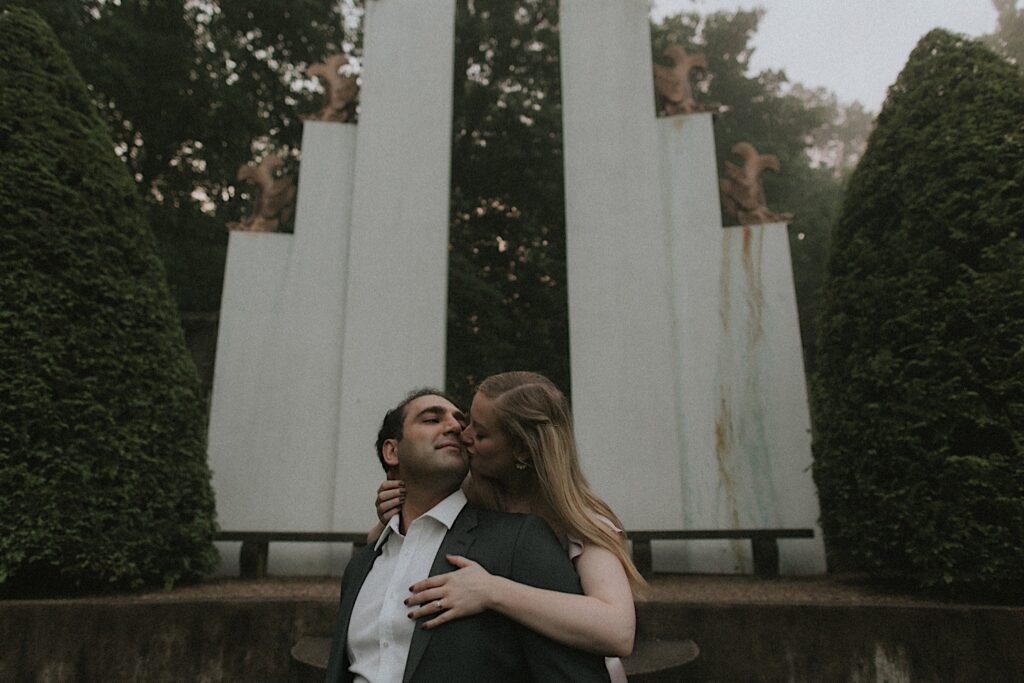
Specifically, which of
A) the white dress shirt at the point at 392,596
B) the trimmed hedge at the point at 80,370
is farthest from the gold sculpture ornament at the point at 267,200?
the white dress shirt at the point at 392,596

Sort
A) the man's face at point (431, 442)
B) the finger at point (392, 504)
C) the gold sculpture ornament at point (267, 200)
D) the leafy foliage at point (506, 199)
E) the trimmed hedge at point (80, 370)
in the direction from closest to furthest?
the man's face at point (431, 442) → the finger at point (392, 504) → the trimmed hedge at point (80, 370) → the gold sculpture ornament at point (267, 200) → the leafy foliage at point (506, 199)

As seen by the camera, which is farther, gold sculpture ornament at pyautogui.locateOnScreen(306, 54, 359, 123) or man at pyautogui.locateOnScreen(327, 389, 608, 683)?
gold sculpture ornament at pyautogui.locateOnScreen(306, 54, 359, 123)

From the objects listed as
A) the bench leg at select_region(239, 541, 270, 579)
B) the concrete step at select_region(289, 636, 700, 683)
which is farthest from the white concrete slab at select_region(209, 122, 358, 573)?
the concrete step at select_region(289, 636, 700, 683)

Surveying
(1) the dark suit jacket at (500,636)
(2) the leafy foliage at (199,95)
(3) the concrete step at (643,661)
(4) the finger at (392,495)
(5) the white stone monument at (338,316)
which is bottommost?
(3) the concrete step at (643,661)

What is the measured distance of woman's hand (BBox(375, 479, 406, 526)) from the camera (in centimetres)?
194

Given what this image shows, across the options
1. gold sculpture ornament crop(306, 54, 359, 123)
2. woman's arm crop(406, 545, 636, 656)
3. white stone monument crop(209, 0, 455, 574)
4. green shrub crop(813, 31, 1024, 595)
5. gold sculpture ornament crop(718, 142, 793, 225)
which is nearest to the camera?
woman's arm crop(406, 545, 636, 656)

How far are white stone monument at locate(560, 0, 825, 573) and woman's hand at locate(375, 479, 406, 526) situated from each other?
3811 millimetres

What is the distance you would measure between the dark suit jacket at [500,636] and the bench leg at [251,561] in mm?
4315

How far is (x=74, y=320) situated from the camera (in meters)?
4.33

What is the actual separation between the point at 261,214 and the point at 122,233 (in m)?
1.97

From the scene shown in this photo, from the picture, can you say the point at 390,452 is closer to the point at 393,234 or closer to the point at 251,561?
the point at 251,561

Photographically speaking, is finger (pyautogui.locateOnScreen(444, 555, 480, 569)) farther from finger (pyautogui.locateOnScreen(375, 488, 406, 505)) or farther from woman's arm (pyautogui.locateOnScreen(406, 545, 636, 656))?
finger (pyautogui.locateOnScreen(375, 488, 406, 505))

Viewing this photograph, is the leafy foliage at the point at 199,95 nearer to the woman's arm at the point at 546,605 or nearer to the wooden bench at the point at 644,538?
the wooden bench at the point at 644,538

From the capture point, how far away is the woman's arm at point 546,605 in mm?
1408
